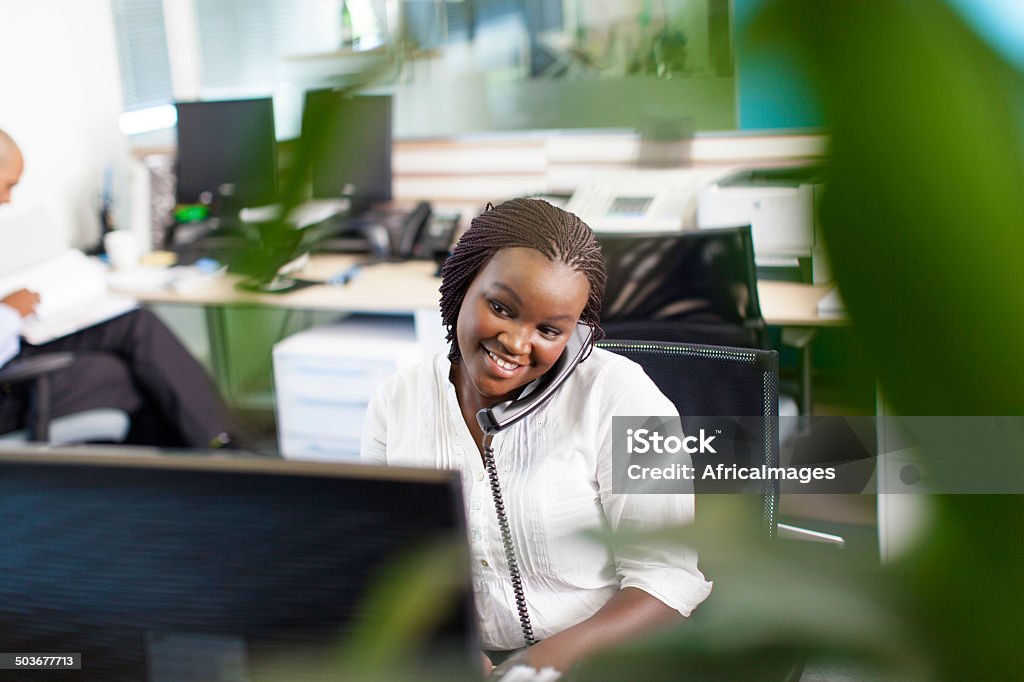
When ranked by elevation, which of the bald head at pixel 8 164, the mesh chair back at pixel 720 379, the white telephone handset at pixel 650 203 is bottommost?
the mesh chair back at pixel 720 379

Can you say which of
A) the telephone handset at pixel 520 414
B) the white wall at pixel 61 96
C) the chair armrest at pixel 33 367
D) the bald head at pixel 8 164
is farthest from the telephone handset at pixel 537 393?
the chair armrest at pixel 33 367

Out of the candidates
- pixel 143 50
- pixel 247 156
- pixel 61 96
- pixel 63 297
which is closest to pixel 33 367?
pixel 63 297

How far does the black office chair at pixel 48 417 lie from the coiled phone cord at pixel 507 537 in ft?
4.11

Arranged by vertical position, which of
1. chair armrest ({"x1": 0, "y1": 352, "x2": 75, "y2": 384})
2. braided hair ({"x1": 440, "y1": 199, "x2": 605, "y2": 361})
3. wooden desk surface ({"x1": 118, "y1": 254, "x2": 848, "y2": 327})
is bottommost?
chair armrest ({"x1": 0, "y1": 352, "x2": 75, "y2": 384})

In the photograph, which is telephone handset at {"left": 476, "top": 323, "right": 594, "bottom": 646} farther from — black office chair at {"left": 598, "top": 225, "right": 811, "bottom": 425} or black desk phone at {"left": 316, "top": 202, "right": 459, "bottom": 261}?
black desk phone at {"left": 316, "top": 202, "right": 459, "bottom": 261}

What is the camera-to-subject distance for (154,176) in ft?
8.96

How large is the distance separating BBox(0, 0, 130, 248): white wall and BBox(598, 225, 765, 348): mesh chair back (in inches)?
34.6

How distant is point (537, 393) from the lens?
0.87 metres

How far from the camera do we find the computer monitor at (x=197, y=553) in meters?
0.35

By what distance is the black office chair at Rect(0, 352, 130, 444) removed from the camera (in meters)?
1.80

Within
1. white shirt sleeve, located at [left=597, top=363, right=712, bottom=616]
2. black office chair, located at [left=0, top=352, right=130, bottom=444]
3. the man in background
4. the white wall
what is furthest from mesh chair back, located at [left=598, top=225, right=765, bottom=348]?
black office chair, located at [left=0, top=352, right=130, bottom=444]

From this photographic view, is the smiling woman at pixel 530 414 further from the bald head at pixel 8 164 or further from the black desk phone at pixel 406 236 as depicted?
the black desk phone at pixel 406 236

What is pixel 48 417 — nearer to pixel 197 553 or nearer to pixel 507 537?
pixel 507 537

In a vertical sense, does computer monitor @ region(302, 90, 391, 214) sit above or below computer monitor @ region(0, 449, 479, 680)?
above
